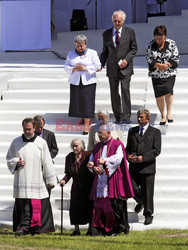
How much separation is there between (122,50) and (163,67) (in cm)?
77

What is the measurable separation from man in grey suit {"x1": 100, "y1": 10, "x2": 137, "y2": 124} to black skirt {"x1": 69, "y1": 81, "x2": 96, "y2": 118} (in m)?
0.38

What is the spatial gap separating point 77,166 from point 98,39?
10.6 m

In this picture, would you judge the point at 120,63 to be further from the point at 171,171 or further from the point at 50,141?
the point at 50,141

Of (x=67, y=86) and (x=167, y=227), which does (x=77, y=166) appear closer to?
(x=167, y=227)

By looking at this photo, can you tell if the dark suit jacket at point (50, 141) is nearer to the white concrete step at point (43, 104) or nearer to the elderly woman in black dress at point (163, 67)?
the elderly woman in black dress at point (163, 67)

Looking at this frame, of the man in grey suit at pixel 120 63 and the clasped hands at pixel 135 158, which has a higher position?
the man in grey suit at pixel 120 63

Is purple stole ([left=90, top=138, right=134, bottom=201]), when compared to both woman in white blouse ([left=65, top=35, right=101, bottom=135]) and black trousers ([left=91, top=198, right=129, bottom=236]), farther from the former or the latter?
woman in white blouse ([left=65, top=35, right=101, bottom=135])

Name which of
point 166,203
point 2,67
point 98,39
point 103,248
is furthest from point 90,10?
point 103,248

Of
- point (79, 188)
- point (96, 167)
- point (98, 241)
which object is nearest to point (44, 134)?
point (79, 188)

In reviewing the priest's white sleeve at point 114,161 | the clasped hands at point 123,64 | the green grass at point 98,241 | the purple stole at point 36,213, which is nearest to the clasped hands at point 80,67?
the clasped hands at point 123,64

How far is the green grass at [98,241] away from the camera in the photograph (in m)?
9.75

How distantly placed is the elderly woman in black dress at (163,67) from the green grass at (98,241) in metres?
3.14

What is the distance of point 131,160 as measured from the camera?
11117 mm

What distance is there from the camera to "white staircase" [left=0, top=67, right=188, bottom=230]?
11797 millimetres
